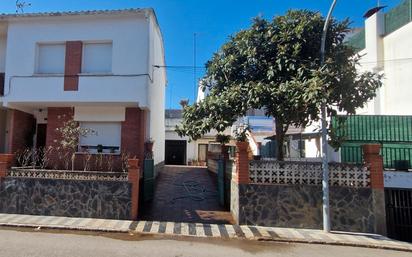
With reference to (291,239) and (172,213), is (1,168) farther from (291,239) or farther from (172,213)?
(291,239)

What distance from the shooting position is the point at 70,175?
10.6m

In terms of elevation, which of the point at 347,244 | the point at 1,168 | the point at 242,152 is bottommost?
the point at 347,244

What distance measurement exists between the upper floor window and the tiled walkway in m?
5.86

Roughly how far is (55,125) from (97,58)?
3.63m

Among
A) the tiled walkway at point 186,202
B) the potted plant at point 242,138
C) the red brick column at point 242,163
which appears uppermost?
the potted plant at point 242,138

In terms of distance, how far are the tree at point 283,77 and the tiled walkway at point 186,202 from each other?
8.96 ft

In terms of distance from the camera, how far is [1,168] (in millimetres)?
10906

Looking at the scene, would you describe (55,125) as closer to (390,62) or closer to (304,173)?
(304,173)

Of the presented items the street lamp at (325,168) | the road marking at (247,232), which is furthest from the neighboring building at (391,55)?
the road marking at (247,232)

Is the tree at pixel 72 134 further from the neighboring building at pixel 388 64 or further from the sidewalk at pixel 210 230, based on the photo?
the neighboring building at pixel 388 64

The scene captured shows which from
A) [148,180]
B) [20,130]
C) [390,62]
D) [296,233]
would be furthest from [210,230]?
[390,62]

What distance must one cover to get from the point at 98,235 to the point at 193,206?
4.06 m

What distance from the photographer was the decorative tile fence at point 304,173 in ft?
32.1

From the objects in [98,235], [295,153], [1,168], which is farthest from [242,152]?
[295,153]
